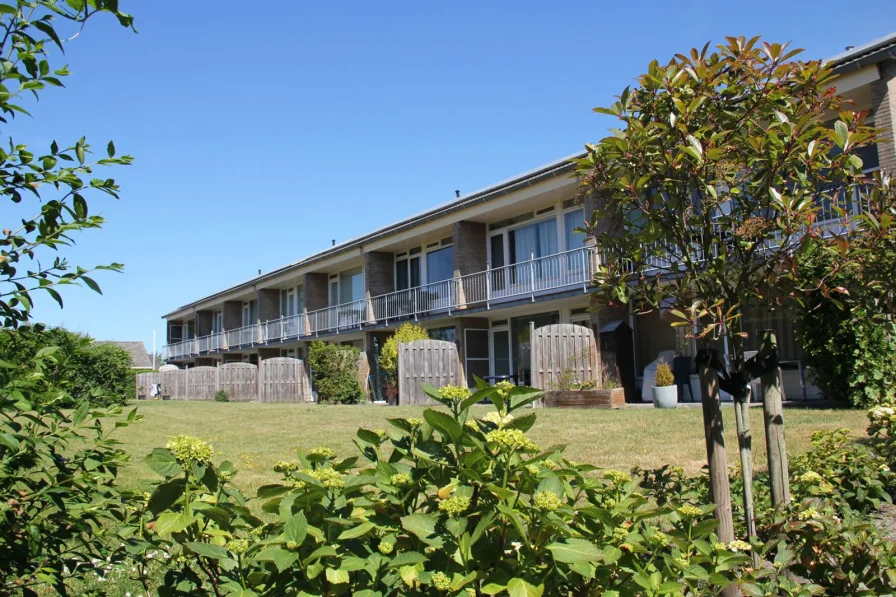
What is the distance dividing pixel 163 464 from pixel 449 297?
21.1 meters

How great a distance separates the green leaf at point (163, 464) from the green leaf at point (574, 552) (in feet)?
3.21

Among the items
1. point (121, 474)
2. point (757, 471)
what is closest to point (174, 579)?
point (757, 471)

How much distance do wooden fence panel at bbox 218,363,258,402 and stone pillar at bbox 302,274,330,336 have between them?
3418 millimetres

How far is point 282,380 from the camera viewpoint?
28578 mm

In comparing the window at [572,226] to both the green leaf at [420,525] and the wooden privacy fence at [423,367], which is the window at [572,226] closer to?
the wooden privacy fence at [423,367]

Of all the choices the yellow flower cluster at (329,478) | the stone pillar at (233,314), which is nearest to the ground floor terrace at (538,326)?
the yellow flower cluster at (329,478)

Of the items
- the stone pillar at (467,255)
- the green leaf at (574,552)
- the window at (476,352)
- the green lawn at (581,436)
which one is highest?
the stone pillar at (467,255)

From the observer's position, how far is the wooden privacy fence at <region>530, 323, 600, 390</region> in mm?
15991

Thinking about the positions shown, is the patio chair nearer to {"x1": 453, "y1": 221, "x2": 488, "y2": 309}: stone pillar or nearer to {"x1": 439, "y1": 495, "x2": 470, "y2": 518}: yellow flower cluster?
{"x1": 453, "y1": 221, "x2": 488, "y2": 309}: stone pillar

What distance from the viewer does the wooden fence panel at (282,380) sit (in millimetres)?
28297

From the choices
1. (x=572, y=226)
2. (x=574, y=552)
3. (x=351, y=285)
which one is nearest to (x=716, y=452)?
(x=574, y=552)

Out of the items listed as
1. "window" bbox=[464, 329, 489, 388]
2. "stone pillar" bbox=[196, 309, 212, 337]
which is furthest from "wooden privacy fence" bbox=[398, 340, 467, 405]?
"stone pillar" bbox=[196, 309, 212, 337]

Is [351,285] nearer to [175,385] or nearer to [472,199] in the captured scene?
[472,199]

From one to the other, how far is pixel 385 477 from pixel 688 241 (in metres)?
2.07
